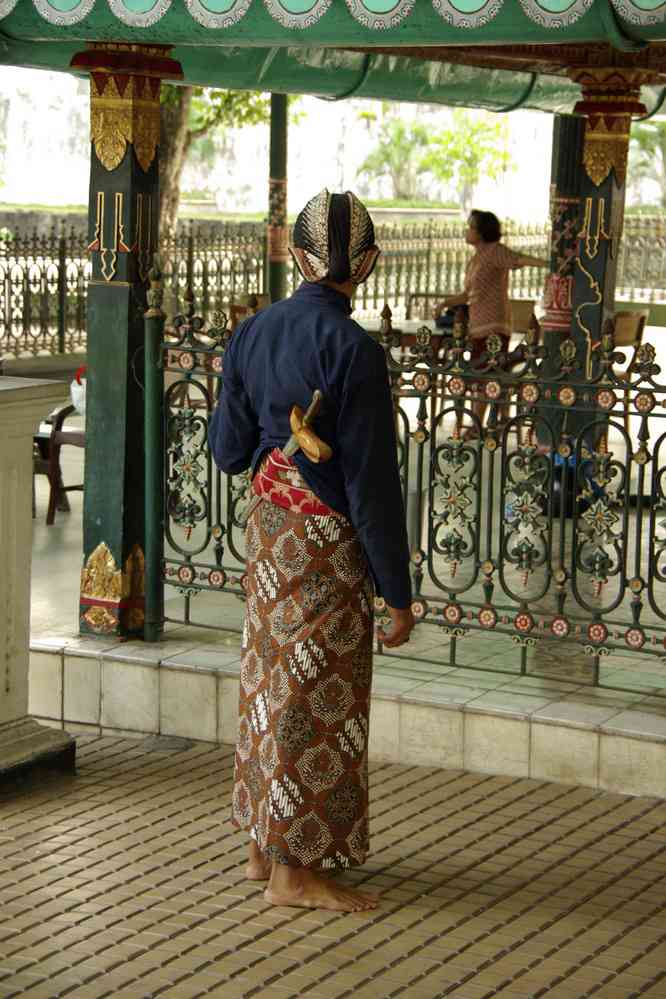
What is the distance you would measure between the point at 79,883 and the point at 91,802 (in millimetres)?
682

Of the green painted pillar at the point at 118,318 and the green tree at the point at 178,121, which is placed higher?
the green tree at the point at 178,121

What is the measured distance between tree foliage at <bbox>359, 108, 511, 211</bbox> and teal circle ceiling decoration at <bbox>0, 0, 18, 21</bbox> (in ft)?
115

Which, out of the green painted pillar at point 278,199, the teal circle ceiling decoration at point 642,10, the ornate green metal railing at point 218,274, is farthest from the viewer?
the ornate green metal railing at point 218,274

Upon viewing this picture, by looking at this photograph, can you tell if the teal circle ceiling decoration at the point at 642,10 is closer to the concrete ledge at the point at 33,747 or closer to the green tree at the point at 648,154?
the concrete ledge at the point at 33,747

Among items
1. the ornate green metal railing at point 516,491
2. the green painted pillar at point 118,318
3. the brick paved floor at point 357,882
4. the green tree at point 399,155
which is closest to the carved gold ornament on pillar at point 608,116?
the ornate green metal railing at point 516,491

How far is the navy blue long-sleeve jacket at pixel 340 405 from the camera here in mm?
4125

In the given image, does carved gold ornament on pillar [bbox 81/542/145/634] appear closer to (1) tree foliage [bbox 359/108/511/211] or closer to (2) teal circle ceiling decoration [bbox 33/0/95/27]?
(2) teal circle ceiling decoration [bbox 33/0/95/27]

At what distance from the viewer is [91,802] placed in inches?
205

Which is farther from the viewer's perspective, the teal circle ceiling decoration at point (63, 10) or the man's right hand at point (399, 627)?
the teal circle ceiling decoration at point (63, 10)

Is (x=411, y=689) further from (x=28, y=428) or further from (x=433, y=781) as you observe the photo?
(x=28, y=428)

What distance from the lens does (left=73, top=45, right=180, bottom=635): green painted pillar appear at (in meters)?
5.91

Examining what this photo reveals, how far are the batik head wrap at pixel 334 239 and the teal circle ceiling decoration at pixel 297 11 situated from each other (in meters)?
1.22

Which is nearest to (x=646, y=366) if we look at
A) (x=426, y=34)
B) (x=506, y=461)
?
(x=506, y=461)

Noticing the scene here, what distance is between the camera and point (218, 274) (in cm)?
1803
